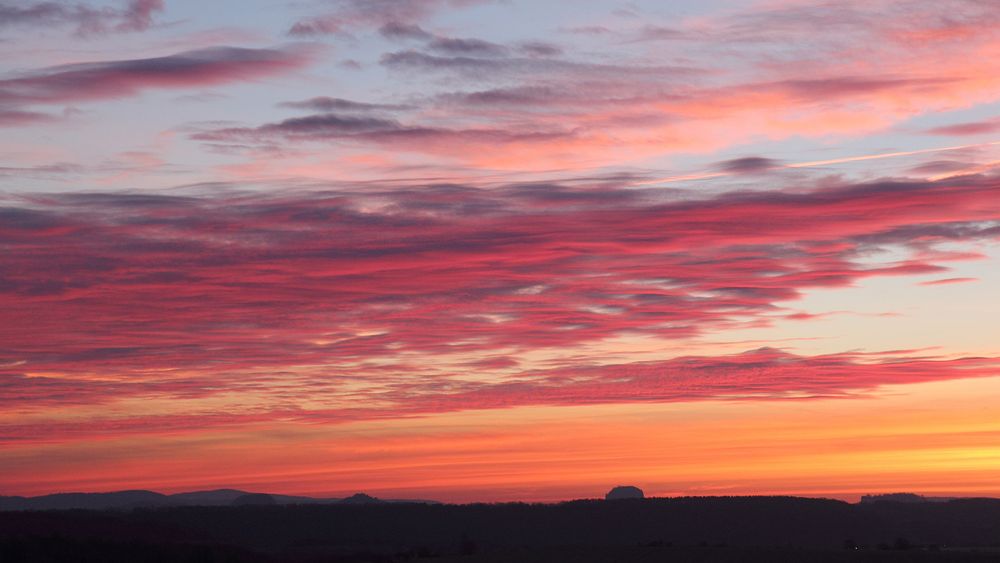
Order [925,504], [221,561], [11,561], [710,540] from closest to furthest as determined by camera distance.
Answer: [11,561], [221,561], [710,540], [925,504]

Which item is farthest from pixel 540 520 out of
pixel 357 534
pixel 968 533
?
pixel 968 533

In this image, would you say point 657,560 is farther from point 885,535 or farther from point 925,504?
point 925,504

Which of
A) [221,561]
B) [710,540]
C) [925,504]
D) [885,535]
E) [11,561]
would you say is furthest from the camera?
[925,504]

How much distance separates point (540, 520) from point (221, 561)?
76.1 meters

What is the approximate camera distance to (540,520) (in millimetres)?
145750

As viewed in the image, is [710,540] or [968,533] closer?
[710,540]

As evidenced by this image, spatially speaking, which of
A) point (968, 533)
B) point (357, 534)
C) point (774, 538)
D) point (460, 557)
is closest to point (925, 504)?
point (968, 533)

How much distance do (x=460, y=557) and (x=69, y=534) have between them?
23.6m

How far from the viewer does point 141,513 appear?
13638cm

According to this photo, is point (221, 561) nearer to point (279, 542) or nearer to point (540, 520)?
point (279, 542)

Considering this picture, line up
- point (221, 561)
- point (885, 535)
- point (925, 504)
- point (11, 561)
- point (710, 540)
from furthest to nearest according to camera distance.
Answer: point (925, 504), point (885, 535), point (710, 540), point (221, 561), point (11, 561)

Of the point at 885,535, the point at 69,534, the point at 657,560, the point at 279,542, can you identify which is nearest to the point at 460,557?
the point at 657,560

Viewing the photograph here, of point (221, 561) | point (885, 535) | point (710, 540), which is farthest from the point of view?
point (885, 535)

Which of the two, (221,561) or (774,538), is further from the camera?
(774,538)
